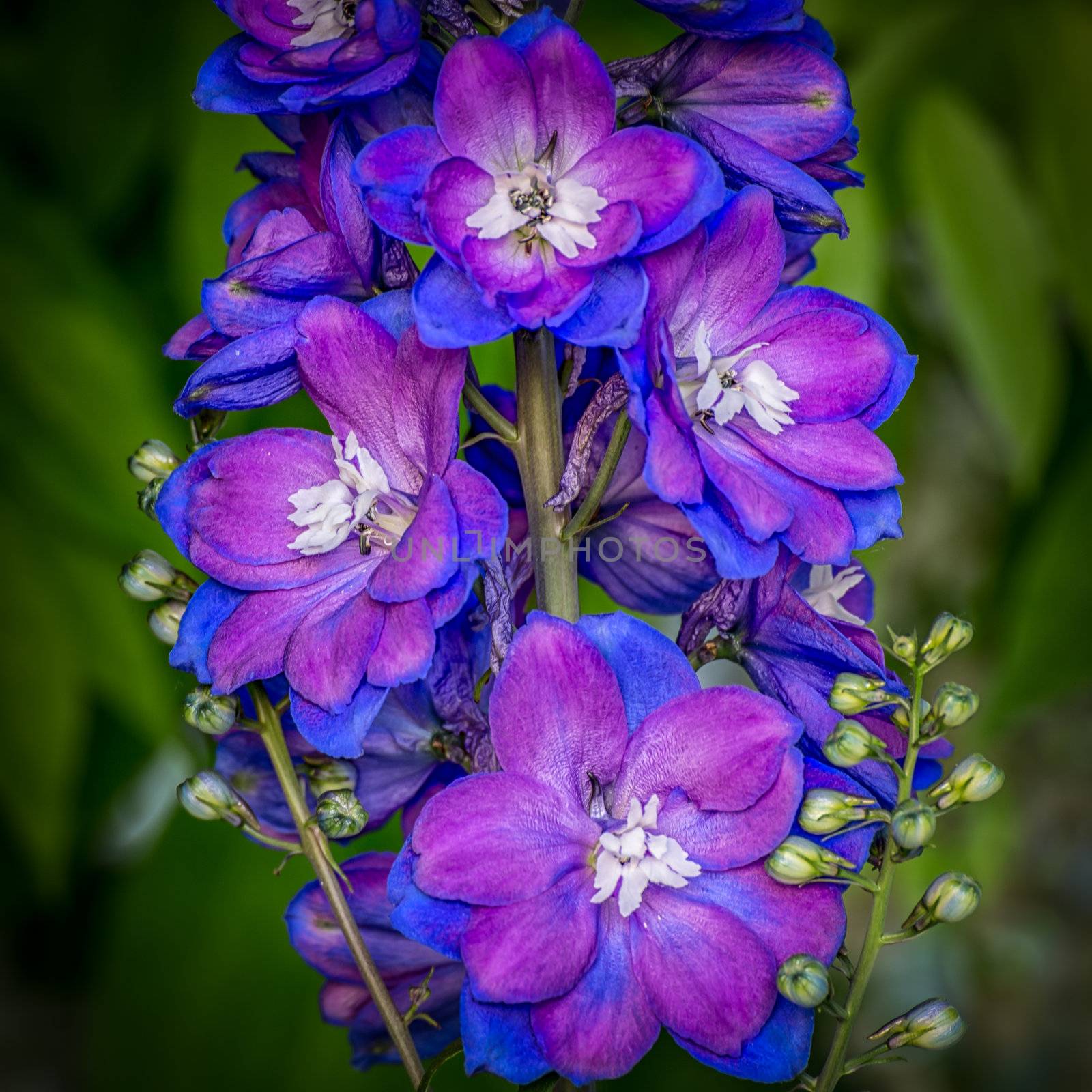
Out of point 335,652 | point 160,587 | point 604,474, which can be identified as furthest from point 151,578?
point 604,474

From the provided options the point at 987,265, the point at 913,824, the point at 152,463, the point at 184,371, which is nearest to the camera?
the point at 913,824

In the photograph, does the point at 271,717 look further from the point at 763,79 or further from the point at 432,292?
the point at 763,79

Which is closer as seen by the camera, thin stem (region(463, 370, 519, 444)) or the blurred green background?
thin stem (region(463, 370, 519, 444))

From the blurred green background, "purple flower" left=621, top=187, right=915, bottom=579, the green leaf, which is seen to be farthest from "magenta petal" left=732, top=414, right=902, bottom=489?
the green leaf

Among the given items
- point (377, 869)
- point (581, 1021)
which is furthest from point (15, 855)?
point (581, 1021)

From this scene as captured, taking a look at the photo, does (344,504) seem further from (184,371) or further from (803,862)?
(184,371)

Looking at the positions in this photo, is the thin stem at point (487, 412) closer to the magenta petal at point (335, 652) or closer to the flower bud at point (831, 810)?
the magenta petal at point (335, 652)

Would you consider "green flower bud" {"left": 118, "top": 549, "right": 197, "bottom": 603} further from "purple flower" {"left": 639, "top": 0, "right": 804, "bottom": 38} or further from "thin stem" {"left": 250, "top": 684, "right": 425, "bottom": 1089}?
"purple flower" {"left": 639, "top": 0, "right": 804, "bottom": 38}
